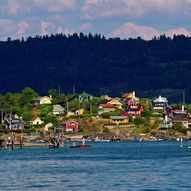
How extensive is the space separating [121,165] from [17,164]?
12.9 m

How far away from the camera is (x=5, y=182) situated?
8750cm

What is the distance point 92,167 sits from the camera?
357ft

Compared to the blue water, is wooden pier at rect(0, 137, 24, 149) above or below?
above

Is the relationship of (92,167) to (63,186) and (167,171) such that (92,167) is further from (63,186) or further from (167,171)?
(63,186)

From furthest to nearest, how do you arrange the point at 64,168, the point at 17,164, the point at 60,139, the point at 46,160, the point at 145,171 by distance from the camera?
1. the point at 60,139
2. the point at 46,160
3. the point at 17,164
4. the point at 64,168
5. the point at 145,171

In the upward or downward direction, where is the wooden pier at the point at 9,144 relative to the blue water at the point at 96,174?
upward

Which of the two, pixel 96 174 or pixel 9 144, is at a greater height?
pixel 9 144

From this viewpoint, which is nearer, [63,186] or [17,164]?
[63,186]

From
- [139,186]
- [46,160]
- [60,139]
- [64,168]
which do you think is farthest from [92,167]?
[60,139]

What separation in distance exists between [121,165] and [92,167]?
4.26 m

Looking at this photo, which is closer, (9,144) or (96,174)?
(96,174)

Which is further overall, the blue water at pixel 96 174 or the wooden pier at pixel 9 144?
the wooden pier at pixel 9 144

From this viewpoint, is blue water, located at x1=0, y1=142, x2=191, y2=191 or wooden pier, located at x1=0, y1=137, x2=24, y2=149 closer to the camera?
blue water, located at x1=0, y1=142, x2=191, y2=191

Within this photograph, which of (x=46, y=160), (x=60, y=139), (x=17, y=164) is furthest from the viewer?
(x=60, y=139)
